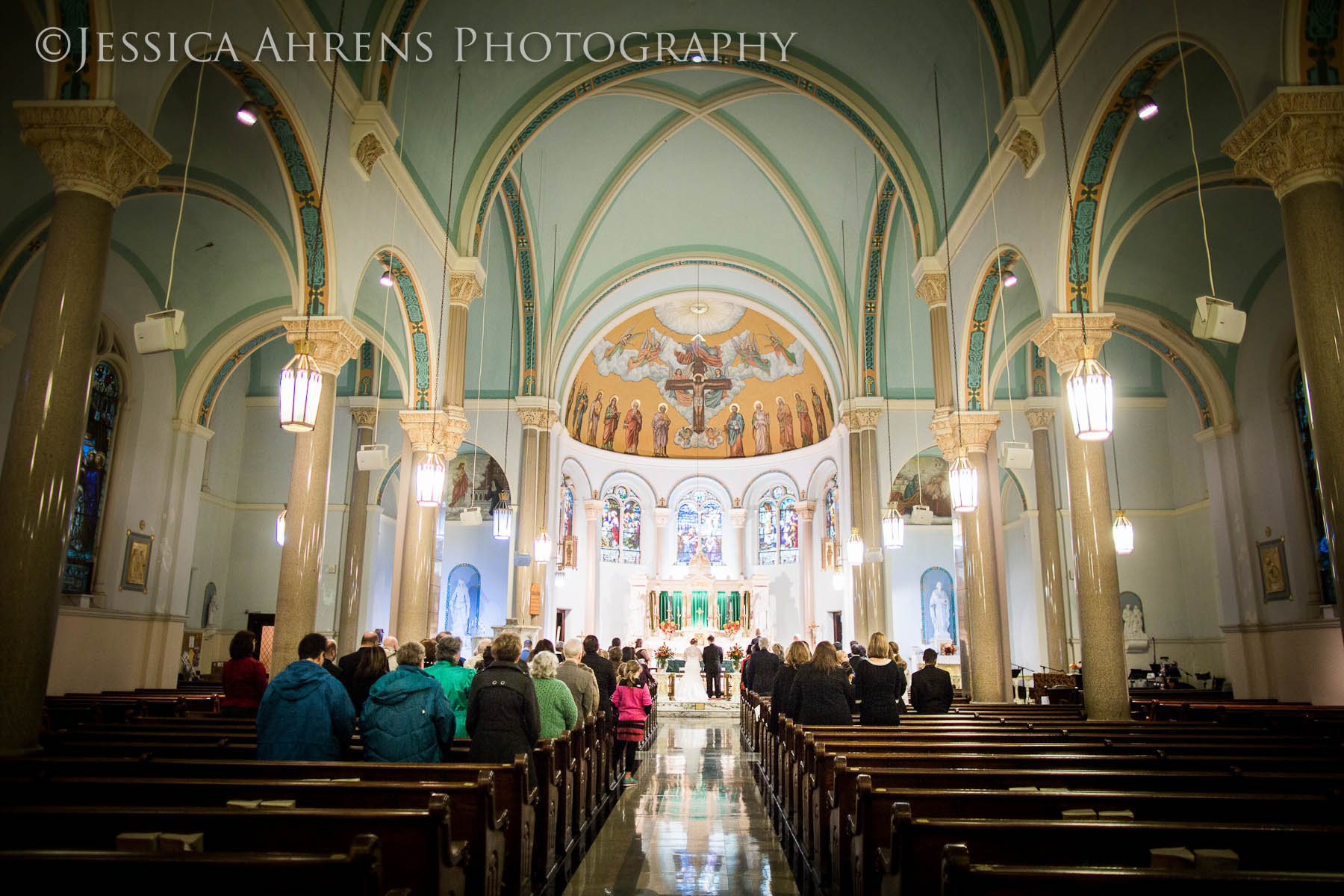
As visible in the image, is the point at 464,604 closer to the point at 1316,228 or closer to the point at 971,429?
the point at 971,429

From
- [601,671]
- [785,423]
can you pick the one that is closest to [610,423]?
[785,423]

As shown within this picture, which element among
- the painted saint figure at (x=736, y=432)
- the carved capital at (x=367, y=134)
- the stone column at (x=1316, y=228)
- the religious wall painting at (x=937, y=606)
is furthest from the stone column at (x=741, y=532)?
the stone column at (x=1316, y=228)

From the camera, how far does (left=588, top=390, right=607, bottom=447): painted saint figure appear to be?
2839 centimetres

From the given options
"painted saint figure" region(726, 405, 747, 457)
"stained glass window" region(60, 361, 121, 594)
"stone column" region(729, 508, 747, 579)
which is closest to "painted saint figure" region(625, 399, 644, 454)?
"painted saint figure" region(726, 405, 747, 457)

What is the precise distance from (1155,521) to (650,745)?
13.7 meters

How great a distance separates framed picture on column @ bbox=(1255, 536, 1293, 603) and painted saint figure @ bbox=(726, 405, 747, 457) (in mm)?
17527

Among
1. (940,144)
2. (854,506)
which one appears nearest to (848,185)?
Result: (940,144)

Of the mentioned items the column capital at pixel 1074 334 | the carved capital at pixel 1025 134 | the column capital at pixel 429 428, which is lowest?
the column capital at pixel 429 428

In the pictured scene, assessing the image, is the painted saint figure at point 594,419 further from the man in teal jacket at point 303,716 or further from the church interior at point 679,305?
the man in teal jacket at point 303,716

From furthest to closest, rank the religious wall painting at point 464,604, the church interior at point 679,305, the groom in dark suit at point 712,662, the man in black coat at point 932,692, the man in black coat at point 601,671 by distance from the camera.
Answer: the religious wall painting at point 464,604 → the groom in dark suit at point 712,662 → the man in black coat at point 601,671 → the man in black coat at point 932,692 → the church interior at point 679,305

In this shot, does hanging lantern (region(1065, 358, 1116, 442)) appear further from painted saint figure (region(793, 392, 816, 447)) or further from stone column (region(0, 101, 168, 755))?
painted saint figure (region(793, 392, 816, 447))

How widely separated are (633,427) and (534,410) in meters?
9.50

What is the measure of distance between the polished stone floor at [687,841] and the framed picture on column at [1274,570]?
9.70 meters

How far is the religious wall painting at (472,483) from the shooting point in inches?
1009
